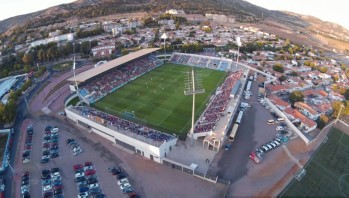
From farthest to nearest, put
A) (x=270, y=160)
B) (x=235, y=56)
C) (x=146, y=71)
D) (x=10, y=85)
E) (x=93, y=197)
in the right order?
(x=235, y=56), (x=146, y=71), (x=10, y=85), (x=270, y=160), (x=93, y=197)

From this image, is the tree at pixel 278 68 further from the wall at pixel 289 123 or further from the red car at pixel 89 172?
the red car at pixel 89 172

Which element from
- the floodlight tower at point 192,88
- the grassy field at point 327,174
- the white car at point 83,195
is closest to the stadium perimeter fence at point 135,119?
the floodlight tower at point 192,88

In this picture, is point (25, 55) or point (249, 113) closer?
point (249, 113)

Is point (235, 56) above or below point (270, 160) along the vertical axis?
above

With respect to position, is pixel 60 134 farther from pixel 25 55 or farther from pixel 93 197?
pixel 25 55

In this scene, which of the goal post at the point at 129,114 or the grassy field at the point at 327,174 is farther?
the goal post at the point at 129,114

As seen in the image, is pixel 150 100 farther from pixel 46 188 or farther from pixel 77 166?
pixel 46 188

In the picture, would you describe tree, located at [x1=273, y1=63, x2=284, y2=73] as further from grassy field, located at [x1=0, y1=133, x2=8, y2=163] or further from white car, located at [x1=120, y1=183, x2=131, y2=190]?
grassy field, located at [x1=0, y1=133, x2=8, y2=163]

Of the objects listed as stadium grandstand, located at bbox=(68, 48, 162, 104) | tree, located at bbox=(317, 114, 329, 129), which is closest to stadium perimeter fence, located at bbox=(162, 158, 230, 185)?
tree, located at bbox=(317, 114, 329, 129)

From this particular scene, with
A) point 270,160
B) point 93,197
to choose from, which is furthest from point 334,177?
point 93,197
